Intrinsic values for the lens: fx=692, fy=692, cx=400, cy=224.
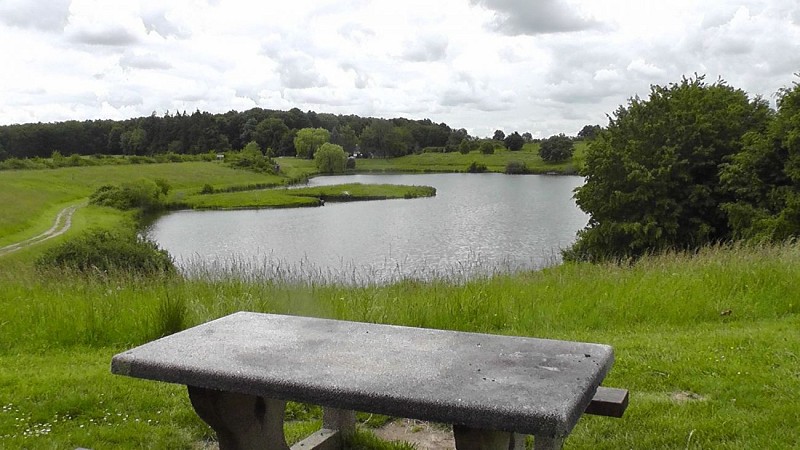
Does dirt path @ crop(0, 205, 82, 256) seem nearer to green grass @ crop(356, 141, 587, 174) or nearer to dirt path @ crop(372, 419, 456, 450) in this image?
dirt path @ crop(372, 419, 456, 450)

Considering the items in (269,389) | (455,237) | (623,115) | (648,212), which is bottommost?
(455,237)

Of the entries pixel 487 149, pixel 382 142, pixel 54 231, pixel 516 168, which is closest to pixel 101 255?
pixel 54 231

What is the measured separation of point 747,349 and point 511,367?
3.85 metres

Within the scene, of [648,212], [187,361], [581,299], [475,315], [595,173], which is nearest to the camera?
[187,361]

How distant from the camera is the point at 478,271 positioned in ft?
34.0

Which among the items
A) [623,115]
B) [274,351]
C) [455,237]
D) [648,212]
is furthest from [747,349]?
[455,237]

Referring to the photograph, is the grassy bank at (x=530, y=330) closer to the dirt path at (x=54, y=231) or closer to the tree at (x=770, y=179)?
the tree at (x=770, y=179)

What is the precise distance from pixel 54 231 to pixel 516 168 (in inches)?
3082

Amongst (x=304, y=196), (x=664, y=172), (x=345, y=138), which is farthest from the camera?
(x=345, y=138)

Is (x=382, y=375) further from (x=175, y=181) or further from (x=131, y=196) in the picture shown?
(x=175, y=181)

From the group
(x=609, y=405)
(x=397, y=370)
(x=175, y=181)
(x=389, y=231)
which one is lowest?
(x=389, y=231)

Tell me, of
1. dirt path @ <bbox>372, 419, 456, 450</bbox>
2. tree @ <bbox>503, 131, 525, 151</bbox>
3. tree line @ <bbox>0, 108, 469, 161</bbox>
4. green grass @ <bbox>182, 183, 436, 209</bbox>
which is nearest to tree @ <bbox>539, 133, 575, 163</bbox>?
tree @ <bbox>503, 131, 525, 151</bbox>

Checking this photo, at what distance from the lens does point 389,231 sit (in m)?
40.2

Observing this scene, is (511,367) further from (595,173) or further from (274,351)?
(595,173)
